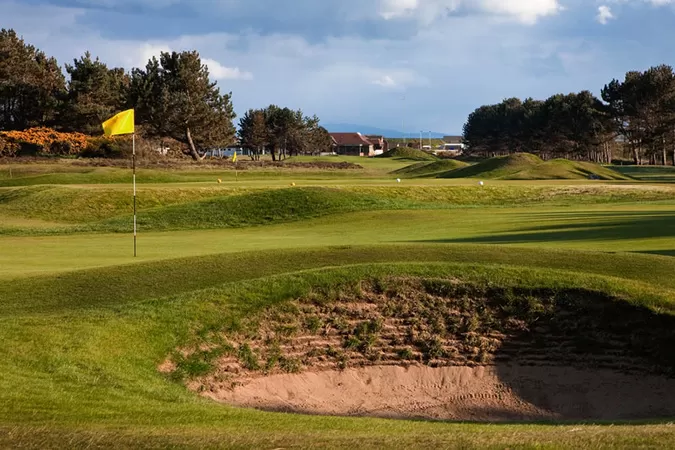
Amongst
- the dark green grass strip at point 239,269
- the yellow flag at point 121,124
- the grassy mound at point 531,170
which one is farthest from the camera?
the grassy mound at point 531,170

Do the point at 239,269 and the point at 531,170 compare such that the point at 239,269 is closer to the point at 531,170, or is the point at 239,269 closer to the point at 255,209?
the point at 255,209

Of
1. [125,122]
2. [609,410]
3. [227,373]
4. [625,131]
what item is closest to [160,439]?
[227,373]

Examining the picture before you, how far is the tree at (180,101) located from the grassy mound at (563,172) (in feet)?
128

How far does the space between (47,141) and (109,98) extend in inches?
375

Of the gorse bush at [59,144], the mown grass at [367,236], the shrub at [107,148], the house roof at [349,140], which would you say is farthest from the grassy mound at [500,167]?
the house roof at [349,140]

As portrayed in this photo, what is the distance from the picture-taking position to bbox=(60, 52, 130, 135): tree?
81250 millimetres

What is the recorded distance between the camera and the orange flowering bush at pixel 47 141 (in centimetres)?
7831

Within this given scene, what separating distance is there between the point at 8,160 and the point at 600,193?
53.5 metres

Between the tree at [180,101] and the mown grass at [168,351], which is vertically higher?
the tree at [180,101]

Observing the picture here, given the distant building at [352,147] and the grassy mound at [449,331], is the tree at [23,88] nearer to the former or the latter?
the grassy mound at [449,331]

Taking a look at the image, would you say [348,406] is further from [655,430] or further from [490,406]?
[655,430]

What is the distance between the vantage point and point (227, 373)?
11516 mm

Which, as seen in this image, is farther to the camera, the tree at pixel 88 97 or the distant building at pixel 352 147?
the distant building at pixel 352 147

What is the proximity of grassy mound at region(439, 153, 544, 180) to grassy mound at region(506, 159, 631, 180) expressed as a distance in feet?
5.20
